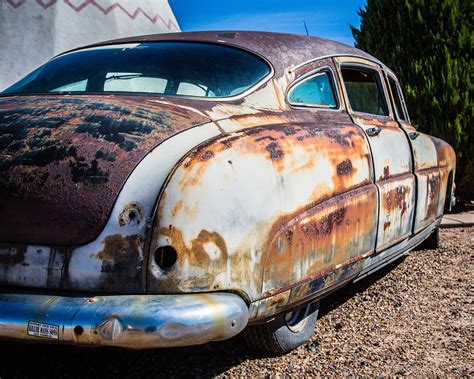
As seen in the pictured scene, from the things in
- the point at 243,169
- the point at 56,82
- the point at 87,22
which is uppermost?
the point at 87,22

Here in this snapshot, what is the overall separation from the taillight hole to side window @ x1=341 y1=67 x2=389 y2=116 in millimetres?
2081

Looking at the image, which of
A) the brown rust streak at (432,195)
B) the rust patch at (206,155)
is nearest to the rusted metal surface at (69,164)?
the rust patch at (206,155)

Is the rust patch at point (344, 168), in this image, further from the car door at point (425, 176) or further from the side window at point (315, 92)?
the car door at point (425, 176)

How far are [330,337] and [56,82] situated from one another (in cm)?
187

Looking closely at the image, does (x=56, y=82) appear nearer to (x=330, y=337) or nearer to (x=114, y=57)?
(x=114, y=57)

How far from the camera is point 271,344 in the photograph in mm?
2576

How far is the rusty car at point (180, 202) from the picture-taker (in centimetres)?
189

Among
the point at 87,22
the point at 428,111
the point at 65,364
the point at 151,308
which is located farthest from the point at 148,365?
the point at 87,22

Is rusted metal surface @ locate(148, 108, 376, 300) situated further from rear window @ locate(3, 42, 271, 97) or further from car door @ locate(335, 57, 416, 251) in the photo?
car door @ locate(335, 57, 416, 251)

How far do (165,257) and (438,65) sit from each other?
239 inches

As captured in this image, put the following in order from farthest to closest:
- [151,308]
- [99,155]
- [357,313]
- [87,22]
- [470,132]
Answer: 1. [87,22]
2. [470,132]
3. [357,313]
4. [99,155]
5. [151,308]

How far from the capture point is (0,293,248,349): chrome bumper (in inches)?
70.3

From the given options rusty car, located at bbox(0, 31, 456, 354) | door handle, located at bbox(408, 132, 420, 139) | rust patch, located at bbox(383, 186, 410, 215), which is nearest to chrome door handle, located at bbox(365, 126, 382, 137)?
rusty car, located at bbox(0, 31, 456, 354)

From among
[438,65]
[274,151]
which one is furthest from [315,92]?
[438,65]
